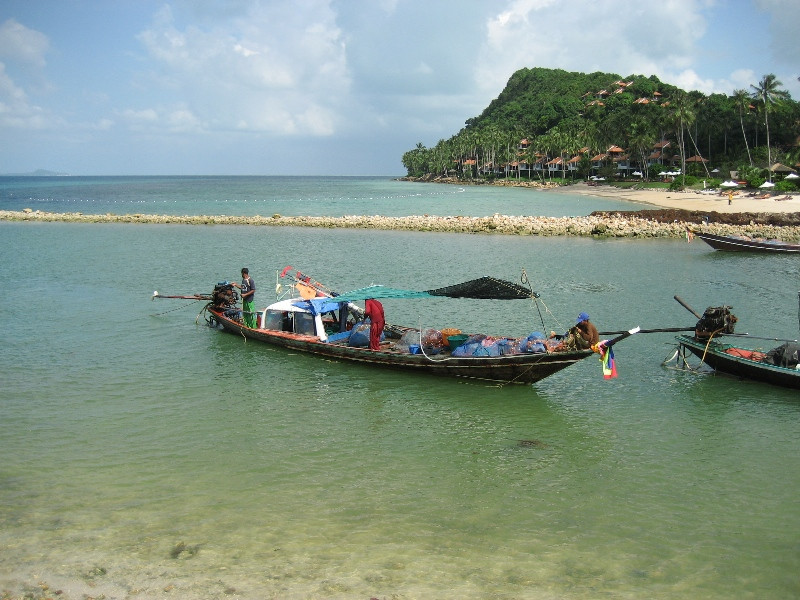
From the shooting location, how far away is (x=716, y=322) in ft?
57.6

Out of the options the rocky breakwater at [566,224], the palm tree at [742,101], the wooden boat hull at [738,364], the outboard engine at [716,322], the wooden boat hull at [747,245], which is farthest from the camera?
the palm tree at [742,101]

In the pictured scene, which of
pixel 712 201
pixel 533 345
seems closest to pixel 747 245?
pixel 712 201

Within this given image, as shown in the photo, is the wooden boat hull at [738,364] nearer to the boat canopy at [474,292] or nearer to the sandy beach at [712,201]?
the boat canopy at [474,292]

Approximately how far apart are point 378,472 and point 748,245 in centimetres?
3905

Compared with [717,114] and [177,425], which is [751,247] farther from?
[717,114]

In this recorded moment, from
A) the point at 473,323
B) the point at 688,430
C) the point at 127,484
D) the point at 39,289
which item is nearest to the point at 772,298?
the point at 473,323

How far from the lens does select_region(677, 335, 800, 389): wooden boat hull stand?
16328 millimetres

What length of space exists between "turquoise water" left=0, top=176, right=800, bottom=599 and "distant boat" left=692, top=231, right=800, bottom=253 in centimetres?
1992

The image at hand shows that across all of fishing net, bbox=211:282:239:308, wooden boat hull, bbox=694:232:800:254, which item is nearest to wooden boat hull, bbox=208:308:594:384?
fishing net, bbox=211:282:239:308

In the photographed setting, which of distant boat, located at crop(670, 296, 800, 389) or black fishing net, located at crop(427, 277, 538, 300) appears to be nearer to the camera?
distant boat, located at crop(670, 296, 800, 389)

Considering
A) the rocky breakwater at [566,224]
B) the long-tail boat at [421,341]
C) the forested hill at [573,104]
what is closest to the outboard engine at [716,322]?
the long-tail boat at [421,341]

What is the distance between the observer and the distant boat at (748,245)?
140ft

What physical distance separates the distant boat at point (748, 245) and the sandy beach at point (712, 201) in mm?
19681

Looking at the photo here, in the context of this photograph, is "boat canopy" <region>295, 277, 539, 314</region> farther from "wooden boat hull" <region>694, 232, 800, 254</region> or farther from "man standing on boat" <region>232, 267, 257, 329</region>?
"wooden boat hull" <region>694, 232, 800, 254</region>
